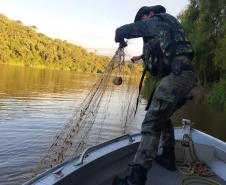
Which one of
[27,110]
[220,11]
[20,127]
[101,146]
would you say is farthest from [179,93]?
[220,11]

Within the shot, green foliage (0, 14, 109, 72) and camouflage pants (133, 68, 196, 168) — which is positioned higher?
green foliage (0, 14, 109, 72)

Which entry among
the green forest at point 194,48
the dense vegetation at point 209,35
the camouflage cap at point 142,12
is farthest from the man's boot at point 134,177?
the dense vegetation at point 209,35

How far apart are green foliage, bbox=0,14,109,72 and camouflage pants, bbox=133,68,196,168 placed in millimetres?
76311

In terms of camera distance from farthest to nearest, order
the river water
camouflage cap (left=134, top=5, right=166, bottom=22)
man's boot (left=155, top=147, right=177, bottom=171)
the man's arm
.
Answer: the river water, man's boot (left=155, top=147, right=177, bottom=171), camouflage cap (left=134, top=5, right=166, bottom=22), the man's arm

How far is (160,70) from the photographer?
13.2 ft

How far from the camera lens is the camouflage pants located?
376 cm

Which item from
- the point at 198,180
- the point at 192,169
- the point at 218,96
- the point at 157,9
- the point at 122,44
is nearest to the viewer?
the point at 122,44

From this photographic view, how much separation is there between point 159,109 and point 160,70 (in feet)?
1.39

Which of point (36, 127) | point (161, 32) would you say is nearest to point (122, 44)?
point (161, 32)

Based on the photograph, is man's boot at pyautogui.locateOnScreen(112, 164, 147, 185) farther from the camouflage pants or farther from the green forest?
the green forest

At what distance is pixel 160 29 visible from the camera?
3818 millimetres

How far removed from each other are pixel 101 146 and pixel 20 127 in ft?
27.0

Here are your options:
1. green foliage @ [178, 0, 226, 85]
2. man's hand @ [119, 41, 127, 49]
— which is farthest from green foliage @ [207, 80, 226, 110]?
man's hand @ [119, 41, 127, 49]

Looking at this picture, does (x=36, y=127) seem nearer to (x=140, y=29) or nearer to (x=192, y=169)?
(x=192, y=169)
